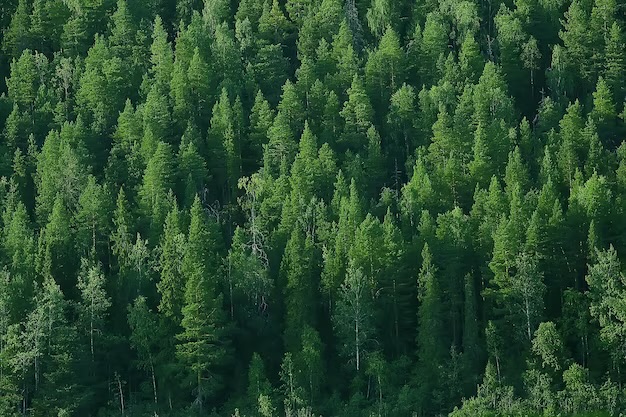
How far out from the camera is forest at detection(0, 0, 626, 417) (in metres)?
85.6

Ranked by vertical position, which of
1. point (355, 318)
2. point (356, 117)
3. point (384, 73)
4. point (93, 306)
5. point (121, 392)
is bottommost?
point (121, 392)

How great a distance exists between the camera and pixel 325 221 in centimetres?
9612

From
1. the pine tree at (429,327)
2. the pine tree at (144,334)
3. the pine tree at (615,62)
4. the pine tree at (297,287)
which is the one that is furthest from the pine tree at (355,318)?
the pine tree at (615,62)

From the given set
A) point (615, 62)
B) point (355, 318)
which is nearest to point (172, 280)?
point (355, 318)

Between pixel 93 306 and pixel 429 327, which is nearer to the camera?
pixel 429 327

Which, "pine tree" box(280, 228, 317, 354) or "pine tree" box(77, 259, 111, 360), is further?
"pine tree" box(280, 228, 317, 354)

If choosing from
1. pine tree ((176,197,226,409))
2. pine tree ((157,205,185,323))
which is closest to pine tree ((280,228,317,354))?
pine tree ((176,197,226,409))

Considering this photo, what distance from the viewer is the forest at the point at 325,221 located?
3371 inches

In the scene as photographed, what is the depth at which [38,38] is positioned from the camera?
134 metres

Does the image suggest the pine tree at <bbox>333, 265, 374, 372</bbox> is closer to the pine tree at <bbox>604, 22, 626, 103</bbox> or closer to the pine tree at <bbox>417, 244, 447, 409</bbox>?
the pine tree at <bbox>417, 244, 447, 409</bbox>

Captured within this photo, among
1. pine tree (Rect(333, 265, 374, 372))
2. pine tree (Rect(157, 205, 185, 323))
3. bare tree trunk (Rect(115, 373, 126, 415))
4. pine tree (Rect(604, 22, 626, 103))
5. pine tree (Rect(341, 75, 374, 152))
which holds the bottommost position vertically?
bare tree trunk (Rect(115, 373, 126, 415))

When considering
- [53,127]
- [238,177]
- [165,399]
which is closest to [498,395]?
[165,399]

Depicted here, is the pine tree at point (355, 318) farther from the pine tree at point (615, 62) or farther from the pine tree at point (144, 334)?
the pine tree at point (615, 62)

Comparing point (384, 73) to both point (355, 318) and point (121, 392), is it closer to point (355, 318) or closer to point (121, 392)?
point (355, 318)
